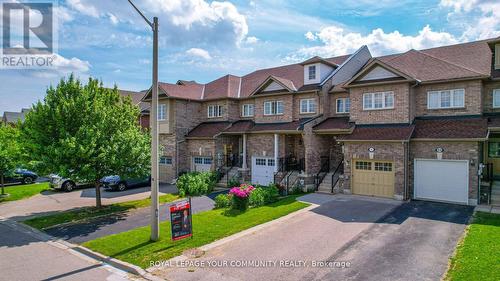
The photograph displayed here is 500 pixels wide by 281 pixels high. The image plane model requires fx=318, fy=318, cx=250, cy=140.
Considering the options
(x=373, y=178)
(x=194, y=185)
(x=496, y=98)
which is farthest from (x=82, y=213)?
(x=496, y=98)

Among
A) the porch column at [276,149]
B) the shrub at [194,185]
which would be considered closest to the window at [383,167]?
the porch column at [276,149]

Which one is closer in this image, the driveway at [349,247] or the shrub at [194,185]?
the driveway at [349,247]

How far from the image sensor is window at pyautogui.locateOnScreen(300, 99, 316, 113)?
75.9ft

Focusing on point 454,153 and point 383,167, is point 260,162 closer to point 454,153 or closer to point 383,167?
point 383,167

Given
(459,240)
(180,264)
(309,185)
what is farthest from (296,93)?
(180,264)

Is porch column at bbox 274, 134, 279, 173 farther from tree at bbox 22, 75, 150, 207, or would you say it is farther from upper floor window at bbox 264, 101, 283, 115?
tree at bbox 22, 75, 150, 207

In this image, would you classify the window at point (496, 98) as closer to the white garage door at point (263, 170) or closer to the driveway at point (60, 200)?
the white garage door at point (263, 170)

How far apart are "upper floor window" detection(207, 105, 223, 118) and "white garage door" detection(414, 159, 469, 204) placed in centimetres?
1623

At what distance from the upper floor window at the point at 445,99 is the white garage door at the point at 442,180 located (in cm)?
342

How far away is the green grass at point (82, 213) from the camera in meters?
15.3

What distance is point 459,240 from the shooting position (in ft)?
35.7

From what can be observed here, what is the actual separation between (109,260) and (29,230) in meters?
6.88

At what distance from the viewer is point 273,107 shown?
24.9 meters

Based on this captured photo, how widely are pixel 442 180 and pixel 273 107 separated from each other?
12517 millimetres
